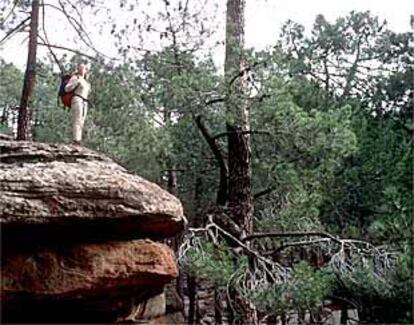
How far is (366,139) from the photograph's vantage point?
212 inches

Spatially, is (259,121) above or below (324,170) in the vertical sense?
above

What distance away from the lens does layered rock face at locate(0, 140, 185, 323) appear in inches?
126

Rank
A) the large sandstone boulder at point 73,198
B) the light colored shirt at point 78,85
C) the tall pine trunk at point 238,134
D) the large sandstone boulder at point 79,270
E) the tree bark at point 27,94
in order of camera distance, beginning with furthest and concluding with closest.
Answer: the tree bark at point 27,94, the tall pine trunk at point 238,134, the light colored shirt at point 78,85, the large sandstone boulder at point 79,270, the large sandstone boulder at point 73,198

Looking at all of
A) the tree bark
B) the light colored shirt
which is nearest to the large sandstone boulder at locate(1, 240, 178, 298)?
the light colored shirt

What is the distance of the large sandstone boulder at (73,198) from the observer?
3154 millimetres

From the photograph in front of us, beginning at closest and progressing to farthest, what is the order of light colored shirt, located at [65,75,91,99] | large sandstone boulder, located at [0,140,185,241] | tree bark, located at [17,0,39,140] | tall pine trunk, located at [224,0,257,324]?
1. large sandstone boulder, located at [0,140,185,241]
2. light colored shirt, located at [65,75,91,99]
3. tall pine trunk, located at [224,0,257,324]
4. tree bark, located at [17,0,39,140]

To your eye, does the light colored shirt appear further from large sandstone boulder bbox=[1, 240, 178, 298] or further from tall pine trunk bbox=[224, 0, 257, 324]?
large sandstone boulder bbox=[1, 240, 178, 298]

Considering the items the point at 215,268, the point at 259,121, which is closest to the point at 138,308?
the point at 215,268

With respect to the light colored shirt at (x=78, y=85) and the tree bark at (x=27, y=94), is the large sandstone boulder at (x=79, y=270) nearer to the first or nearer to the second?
the light colored shirt at (x=78, y=85)

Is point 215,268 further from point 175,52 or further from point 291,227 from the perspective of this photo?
point 175,52

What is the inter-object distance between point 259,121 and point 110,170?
1.84 meters

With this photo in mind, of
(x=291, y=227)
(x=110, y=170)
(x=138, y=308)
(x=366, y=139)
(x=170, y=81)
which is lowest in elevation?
(x=138, y=308)

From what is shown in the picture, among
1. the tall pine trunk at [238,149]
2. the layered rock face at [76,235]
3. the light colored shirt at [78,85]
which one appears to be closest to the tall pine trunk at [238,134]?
the tall pine trunk at [238,149]

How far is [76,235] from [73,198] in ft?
0.98
